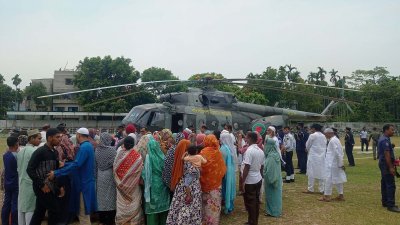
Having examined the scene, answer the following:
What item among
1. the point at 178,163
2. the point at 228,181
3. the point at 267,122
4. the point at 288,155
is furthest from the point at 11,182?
the point at 267,122

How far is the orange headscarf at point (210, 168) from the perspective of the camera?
5895 mm

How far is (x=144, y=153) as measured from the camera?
6242 mm

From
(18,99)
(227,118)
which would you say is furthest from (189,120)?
(18,99)

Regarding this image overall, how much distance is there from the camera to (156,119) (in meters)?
13.9

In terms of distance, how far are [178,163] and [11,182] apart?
2700mm

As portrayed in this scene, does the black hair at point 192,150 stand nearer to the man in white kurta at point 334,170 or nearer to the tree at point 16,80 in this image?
the man in white kurta at point 334,170

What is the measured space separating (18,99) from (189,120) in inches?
2045

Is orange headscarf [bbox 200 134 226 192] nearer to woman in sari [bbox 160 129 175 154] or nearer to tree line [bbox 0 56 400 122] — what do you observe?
woman in sari [bbox 160 129 175 154]

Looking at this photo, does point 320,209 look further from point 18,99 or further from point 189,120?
point 18,99

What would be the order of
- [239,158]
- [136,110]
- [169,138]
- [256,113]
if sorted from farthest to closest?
[256,113]
[136,110]
[239,158]
[169,138]

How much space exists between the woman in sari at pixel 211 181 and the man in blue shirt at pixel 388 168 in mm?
3934

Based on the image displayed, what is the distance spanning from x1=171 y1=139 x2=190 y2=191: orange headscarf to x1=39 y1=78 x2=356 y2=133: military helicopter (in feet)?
23.7

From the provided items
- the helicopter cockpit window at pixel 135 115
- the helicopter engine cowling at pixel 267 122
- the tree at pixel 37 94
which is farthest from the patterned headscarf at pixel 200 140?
the tree at pixel 37 94

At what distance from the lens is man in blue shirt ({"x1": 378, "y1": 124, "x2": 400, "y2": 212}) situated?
7613mm
